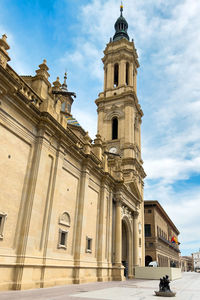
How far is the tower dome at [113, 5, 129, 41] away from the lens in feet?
176

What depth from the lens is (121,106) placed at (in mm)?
44219

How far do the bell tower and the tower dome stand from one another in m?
1.04

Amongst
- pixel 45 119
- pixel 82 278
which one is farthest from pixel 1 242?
pixel 82 278

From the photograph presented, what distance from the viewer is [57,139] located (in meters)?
16.8

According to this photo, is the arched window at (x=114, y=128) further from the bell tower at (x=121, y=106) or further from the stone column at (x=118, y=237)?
the stone column at (x=118, y=237)

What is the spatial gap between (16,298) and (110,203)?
17.0 meters

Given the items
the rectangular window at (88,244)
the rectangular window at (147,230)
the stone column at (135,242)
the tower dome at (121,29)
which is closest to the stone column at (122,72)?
the tower dome at (121,29)

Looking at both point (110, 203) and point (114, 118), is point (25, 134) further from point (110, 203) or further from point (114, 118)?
point (114, 118)

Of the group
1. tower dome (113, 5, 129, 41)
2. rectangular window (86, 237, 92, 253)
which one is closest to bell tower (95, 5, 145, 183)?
tower dome (113, 5, 129, 41)

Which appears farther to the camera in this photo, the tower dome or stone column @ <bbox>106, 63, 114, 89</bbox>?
the tower dome

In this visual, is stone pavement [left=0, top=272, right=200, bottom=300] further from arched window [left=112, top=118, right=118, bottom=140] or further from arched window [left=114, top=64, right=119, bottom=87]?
arched window [left=114, top=64, right=119, bottom=87]

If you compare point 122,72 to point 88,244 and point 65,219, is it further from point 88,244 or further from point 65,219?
point 65,219

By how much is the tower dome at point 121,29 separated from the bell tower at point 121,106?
104cm

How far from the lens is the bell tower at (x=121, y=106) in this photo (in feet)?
135
